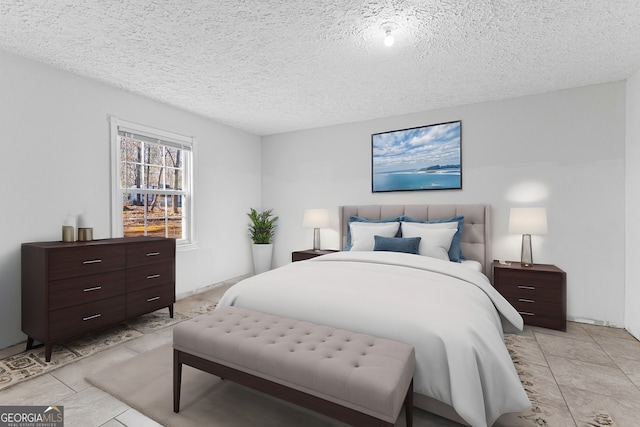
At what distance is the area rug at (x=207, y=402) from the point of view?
5.51ft

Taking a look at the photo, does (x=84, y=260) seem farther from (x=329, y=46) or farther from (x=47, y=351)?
(x=329, y=46)

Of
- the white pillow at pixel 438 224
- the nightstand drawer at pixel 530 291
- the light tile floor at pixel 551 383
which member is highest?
the white pillow at pixel 438 224

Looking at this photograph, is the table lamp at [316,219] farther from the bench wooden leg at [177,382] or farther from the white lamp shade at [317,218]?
the bench wooden leg at [177,382]

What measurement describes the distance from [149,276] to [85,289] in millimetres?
587

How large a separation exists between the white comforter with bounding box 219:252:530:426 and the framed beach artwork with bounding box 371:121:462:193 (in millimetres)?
1598

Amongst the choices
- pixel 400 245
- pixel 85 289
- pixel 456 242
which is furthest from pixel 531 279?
pixel 85 289

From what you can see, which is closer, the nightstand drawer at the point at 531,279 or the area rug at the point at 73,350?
the area rug at the point at 73,350

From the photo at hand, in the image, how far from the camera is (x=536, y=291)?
3049 millimetres

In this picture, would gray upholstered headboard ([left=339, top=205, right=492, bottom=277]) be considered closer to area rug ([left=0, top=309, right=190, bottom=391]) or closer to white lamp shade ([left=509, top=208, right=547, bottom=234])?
white lamp shade ([left=509, top=208, right=547, bottom=234])

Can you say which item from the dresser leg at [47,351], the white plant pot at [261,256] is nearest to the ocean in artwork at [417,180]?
the white plant pot at [261,256]

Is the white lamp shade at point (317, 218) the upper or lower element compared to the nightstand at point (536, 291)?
upper

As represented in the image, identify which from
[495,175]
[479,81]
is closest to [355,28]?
[479,81]

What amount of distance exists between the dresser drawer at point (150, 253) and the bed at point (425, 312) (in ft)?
4.09

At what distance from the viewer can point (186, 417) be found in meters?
1.71
